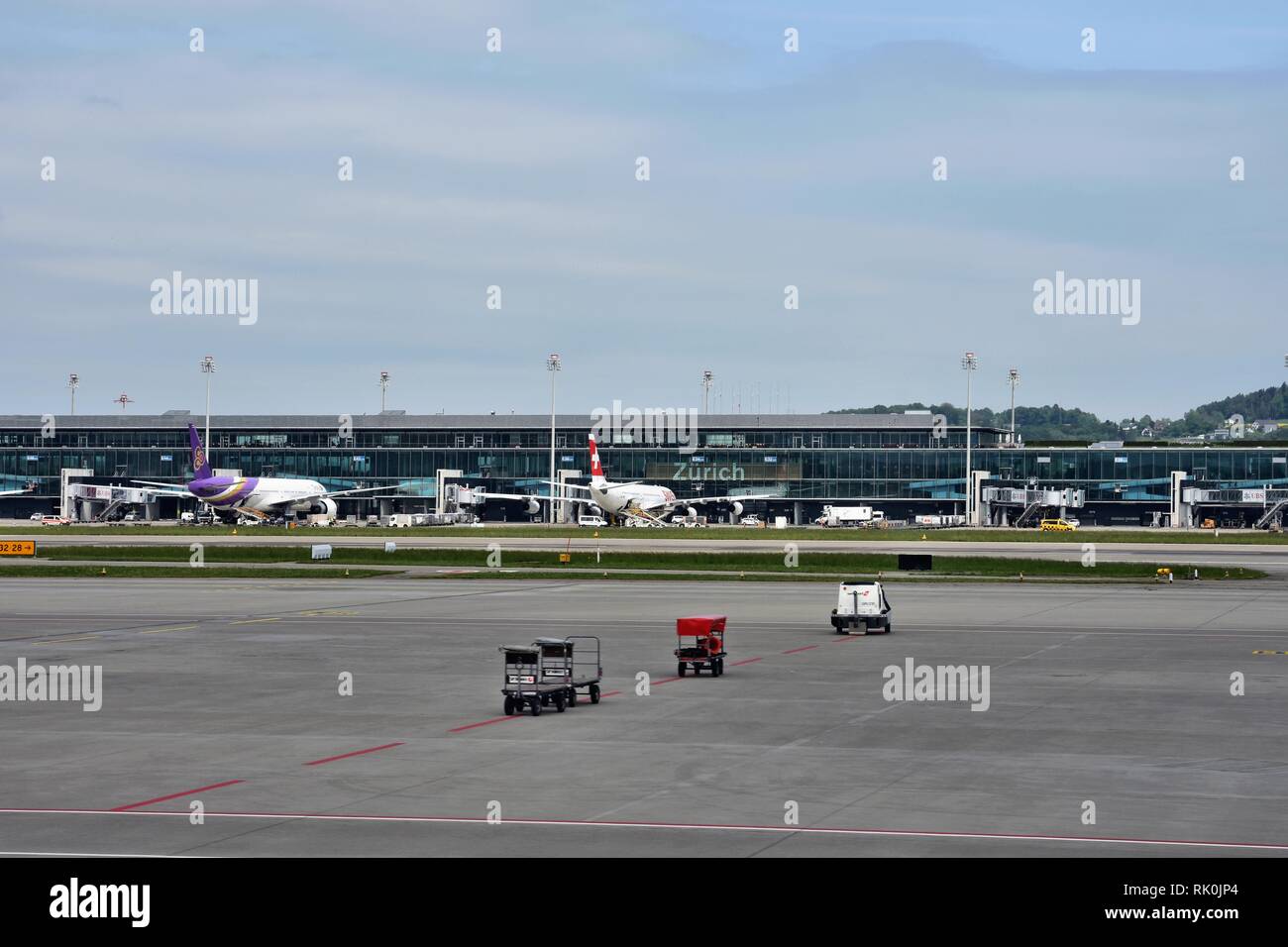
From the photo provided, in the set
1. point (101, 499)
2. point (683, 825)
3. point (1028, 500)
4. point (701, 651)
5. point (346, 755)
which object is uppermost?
point (101, 499)

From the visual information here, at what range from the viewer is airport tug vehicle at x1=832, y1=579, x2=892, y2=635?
49875mm

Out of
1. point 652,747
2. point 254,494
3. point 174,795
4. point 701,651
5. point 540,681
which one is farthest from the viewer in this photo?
point 254,494

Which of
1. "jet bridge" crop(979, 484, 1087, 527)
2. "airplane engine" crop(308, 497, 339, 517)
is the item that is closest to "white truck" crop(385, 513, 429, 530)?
"airplane engine" crop(308, 497, 339, 517)

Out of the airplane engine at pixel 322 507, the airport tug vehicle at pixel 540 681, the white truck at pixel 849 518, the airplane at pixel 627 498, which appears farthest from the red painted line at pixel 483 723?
the white truck at pixel 849 518

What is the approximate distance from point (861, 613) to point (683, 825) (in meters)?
31.6

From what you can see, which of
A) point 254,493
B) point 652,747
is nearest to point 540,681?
point 652,747

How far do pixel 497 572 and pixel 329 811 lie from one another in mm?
66744

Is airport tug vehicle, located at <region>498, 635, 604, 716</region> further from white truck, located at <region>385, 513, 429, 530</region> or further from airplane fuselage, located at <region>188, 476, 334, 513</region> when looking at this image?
white truck, located at <region>385, 513, 429, 530</region>

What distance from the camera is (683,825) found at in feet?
62.8

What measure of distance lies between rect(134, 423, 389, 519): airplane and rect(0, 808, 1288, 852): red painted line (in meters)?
141

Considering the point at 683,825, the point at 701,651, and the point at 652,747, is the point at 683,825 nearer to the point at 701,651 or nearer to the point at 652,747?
the point at 652,747

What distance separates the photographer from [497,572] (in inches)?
3415
